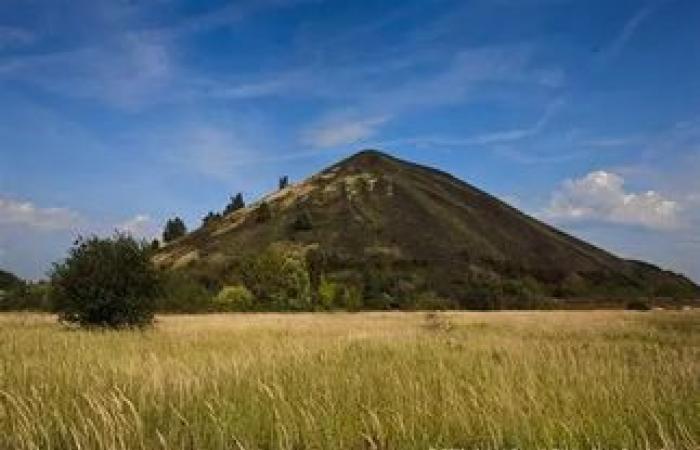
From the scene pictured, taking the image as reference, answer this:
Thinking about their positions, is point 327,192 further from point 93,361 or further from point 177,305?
point 93,361

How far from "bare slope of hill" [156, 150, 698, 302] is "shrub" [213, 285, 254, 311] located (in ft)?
103

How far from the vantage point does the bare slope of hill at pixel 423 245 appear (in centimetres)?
14662

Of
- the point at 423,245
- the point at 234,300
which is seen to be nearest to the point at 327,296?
the point at 234,300

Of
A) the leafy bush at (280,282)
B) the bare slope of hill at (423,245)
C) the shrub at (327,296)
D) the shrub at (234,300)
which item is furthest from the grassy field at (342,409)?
the bare slope of hill at (423,245)

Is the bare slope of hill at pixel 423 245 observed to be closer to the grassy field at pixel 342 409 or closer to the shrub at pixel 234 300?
the shrub at pixel 234 300

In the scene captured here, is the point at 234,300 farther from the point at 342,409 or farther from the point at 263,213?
the point at 263,213

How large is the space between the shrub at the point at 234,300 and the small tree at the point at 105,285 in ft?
170

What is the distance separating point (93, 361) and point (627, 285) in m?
160

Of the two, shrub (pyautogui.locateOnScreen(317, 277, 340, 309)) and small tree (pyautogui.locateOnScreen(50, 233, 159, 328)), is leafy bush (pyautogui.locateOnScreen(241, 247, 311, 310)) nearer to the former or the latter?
shrub (pyautogui.locateOnScreen(317, 277, 340, 309))

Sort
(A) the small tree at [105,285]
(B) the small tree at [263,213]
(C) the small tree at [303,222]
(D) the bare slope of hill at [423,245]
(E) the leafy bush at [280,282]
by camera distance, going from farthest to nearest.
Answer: (B) the small tree at [263,213] < (C) the small tree at [303,222] < (D) the bare slope of hill at [423,245] < (E) the leafy bush at [280,282] < (A) the small tree at [105,285]

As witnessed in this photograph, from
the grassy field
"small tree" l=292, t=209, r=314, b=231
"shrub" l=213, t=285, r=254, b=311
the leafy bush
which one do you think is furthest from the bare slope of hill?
the grassy field

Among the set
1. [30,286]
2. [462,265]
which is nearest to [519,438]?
[30,286]

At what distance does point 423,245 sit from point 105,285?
5052 inches

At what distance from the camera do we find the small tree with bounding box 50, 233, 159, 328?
113 feet
